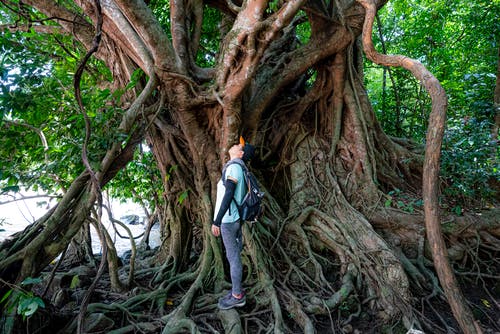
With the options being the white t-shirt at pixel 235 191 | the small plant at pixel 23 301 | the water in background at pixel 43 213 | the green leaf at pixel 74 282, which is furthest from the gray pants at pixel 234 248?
the green leaf at pixel 74 282

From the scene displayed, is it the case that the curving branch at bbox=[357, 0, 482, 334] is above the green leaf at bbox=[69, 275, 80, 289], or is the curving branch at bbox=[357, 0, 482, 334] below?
above

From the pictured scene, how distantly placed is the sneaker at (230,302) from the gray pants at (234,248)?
0.06 m

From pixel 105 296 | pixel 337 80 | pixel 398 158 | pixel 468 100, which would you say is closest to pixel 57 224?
pixel 105 296

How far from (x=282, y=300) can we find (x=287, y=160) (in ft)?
6.09

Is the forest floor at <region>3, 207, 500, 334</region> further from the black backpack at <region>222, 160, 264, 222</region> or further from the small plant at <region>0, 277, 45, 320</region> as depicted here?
the black backpack at <region>222, 160, 264, 222</region>

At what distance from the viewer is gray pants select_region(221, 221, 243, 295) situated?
2551 millimetres

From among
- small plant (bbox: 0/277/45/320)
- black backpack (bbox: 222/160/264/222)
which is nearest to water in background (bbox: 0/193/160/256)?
small plant (bbox: 0/277/45/320)

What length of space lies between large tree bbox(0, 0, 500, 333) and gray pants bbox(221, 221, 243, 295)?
25 centimetres

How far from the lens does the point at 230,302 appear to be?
8.63 ft

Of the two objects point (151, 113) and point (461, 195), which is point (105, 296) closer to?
point (151, 113)

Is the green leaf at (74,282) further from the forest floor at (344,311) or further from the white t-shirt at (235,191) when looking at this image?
the white t-shirt at (235,191)

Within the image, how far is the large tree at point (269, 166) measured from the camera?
8.10 ft

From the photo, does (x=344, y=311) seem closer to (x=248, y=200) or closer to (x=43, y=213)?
(x=248, y=200)

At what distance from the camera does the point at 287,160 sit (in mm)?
4043
